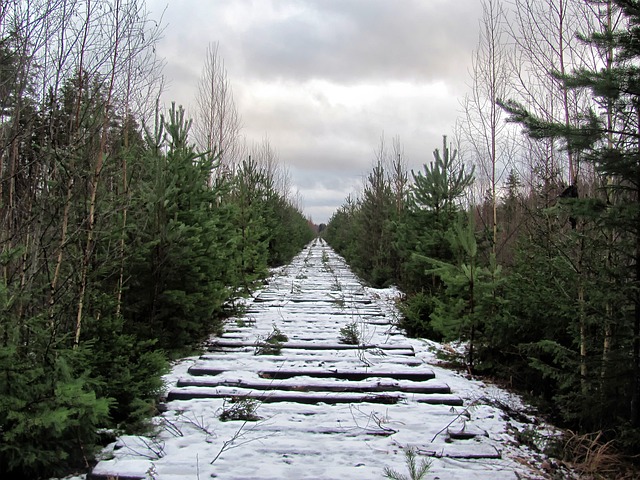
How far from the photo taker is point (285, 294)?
11609 millimetres

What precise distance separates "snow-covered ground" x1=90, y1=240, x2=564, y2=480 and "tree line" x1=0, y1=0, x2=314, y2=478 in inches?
17.6

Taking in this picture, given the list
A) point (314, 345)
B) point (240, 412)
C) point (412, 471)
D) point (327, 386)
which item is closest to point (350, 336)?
point (314, 345)

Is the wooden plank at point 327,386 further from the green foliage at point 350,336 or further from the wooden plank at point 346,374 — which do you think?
the green foliage at point 350,336

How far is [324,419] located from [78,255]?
8.51ft

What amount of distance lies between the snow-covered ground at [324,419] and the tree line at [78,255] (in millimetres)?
447

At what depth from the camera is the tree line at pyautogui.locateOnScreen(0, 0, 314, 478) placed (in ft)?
9.68

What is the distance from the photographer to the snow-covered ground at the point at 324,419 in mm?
3137

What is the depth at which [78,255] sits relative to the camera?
13.0ft

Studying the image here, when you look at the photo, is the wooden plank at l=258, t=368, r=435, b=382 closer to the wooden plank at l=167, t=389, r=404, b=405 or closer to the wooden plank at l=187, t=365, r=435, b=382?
the wooden plank at l=187, t=365, r=435, b=382

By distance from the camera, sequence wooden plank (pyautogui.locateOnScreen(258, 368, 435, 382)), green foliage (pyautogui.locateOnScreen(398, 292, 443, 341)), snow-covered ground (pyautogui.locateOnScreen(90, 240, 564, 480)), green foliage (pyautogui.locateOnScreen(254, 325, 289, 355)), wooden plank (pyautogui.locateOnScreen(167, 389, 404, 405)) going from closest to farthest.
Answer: snow-covered ground (pyautogui.locateOnScreen(90, 240, 564, 480))
wooden plank (pyautogui.locateOnScreen(167, 389, 404, 405))
wooden plank (pyautogui.locateOnScreen(258, 368, 435, 382))
green foliage (pyautogui.locateOnScreen(254, 325, 289, 355))
green foliage (pyautogui.locateOnScreen(398, 292, 443, 341))

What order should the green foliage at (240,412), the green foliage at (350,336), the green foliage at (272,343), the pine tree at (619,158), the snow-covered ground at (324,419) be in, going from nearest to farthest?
the pine tree at (619,158)
the snow-covered ground at (324,419)
the green foliage at (240,412)
the green foliage at (272,343)
the green foliage at (350,336)

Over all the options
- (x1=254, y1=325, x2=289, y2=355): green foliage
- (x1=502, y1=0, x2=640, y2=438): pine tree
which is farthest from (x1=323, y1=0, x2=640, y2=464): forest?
(x1=254, y1=325, x2=289, y2=355): green foliage

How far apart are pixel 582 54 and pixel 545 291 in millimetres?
2584

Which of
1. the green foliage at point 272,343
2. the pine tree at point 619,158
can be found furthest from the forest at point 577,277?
the green foliage at point 272,343
